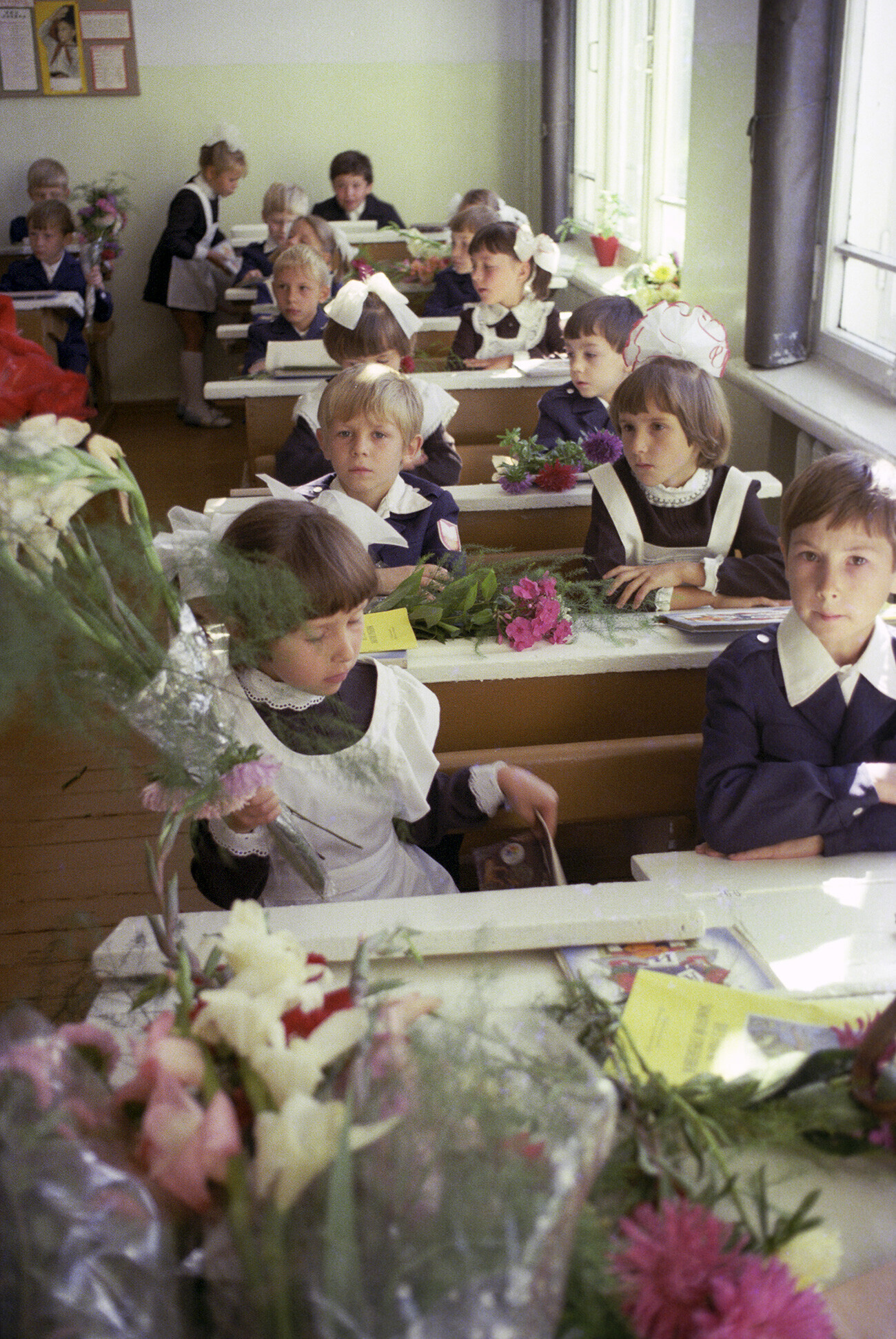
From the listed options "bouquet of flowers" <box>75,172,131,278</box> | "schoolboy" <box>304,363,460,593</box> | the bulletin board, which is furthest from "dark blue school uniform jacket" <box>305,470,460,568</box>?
the bulletin board

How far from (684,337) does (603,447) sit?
320mm

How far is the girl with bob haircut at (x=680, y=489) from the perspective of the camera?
2270 millimetres

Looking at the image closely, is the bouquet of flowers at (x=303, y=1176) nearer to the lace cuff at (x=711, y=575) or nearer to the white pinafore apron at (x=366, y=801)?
the white pinafore apron at (x=366, y=801)

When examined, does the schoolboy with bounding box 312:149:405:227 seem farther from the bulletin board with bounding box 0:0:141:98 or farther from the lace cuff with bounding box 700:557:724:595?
the lace cuff with bounding box 700:557:724:595

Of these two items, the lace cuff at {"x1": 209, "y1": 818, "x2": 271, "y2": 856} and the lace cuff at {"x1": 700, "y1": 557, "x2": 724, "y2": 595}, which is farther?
the lace cuff at {"x1": 700, "y1": 557, "x2": 724, "y2": 595}

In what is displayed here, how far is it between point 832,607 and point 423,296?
4945mm

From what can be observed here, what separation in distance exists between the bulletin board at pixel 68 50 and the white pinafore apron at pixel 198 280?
3.02ft

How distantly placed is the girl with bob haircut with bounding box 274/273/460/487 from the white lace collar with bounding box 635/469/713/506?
0.86m

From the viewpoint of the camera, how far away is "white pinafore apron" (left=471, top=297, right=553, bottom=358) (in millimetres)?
4738

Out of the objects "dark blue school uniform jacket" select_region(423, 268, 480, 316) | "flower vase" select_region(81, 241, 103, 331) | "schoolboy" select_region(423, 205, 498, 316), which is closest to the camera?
"schoolboy" select_region(423, 205, 498, 316)

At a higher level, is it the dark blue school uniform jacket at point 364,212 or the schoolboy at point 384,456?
the dark blue school uniform jacket at point 364,212

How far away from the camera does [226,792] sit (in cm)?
104

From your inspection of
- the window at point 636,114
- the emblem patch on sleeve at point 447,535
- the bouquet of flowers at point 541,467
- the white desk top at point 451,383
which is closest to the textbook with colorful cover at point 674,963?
the emblem patch on sleeve at point 447,535

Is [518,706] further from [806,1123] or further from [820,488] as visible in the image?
[806,1123]
